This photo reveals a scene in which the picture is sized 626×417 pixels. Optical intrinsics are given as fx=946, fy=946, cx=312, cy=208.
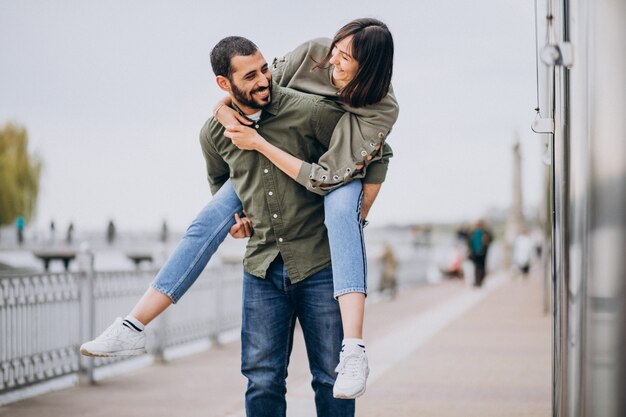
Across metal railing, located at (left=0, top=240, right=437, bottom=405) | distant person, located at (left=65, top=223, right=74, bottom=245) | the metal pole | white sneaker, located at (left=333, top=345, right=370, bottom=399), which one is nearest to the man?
white sneaker, located at (left=333, top=345, right=370, bottom=399)

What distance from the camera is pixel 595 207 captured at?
2867mm

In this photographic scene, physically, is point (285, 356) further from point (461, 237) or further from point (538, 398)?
point (461, 237)

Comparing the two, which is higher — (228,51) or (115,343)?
(228,51)

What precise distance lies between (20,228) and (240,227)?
5380 cm

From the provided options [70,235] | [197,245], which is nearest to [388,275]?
[197,245]

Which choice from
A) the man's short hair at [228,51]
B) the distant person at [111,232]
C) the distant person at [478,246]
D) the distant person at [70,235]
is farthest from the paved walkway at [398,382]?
the distant person at [70,235]

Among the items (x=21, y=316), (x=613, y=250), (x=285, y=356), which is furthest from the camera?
(x=21, y=316)

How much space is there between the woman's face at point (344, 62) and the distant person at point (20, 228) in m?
54.0

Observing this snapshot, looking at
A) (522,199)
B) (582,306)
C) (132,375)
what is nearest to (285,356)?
(582,306)

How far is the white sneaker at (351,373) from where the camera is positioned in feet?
10.9

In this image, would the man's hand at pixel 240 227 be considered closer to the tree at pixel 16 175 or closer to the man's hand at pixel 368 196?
the man's hand at pixel 368 196

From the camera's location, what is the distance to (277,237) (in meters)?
3.73

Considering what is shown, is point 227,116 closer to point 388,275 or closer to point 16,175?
point 388,275

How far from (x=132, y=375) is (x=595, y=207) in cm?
720
